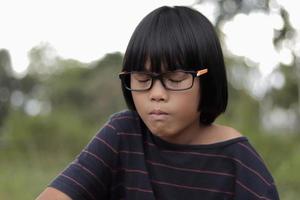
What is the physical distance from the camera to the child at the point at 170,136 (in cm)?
168

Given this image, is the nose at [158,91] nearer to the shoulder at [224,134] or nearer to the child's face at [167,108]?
the child's face at [167,108]

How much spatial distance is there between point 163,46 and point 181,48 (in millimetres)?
45

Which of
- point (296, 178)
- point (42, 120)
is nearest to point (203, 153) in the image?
point (296, 178)

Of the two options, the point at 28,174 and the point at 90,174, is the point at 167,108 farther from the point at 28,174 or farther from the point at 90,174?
the point at 28,174

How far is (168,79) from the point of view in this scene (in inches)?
65.7

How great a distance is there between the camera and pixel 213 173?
1811 millimetres

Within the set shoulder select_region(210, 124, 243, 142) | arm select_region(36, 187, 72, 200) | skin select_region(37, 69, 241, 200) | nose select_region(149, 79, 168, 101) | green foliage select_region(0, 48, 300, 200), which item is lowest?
green foliage select_region(0, 48, 300, 200)

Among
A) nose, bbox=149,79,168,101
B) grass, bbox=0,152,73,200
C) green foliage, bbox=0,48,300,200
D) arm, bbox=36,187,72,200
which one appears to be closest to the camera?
nose, bbox=149,79,168,101

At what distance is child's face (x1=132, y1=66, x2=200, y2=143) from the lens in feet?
5.46

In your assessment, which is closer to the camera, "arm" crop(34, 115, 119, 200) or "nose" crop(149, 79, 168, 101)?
"nose" crop(149, 79, 168, 101)

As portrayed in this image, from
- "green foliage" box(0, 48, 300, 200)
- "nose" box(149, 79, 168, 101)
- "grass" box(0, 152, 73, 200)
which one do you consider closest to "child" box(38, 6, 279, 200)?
"nose" box(149, 79, 168, 101)

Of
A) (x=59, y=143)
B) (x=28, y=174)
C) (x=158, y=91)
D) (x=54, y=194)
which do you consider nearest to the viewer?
(x=158, y=91)

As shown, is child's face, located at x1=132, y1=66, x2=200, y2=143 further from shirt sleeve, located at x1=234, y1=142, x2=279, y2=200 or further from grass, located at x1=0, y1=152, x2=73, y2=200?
grass, located at x1=0, y1=152, x2=73, y2=200

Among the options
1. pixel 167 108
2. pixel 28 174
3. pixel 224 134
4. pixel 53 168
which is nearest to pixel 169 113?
pixel 167 108
